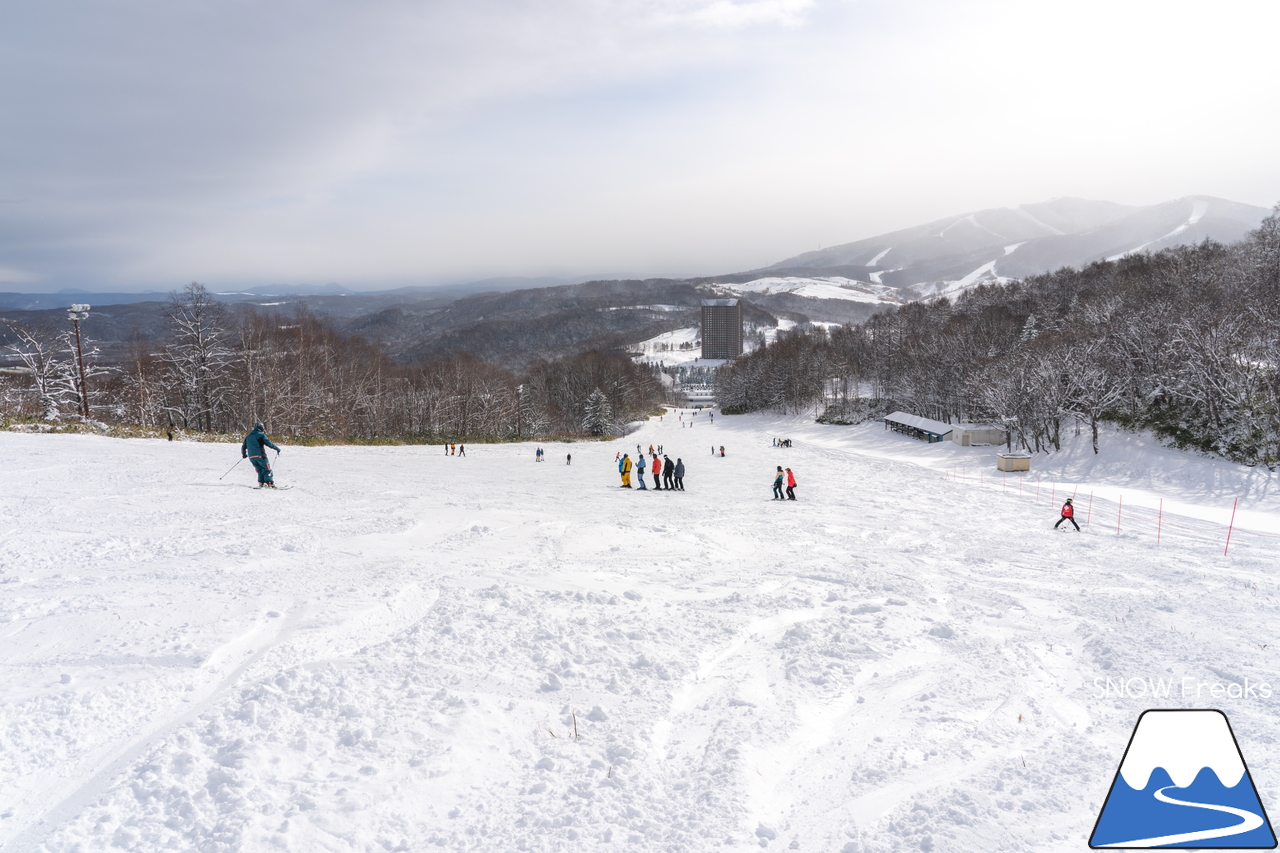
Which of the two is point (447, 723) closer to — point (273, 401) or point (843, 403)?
point (273, 401)

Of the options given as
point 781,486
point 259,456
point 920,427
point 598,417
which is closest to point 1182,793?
point 781,486

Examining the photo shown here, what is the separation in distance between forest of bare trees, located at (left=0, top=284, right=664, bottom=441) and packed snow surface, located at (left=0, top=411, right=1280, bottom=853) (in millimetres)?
24671

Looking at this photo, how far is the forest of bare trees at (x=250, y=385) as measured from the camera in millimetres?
33062

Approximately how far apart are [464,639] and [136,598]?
4.19 m

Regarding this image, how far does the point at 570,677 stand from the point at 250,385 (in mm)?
38221

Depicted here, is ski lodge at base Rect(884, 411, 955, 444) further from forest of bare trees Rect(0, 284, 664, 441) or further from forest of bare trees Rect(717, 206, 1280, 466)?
forest of bare trees Rect(0, 284, 664, 441)

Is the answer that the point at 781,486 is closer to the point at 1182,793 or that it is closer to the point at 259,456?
the point at 259,456

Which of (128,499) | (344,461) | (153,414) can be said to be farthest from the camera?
(153,414)

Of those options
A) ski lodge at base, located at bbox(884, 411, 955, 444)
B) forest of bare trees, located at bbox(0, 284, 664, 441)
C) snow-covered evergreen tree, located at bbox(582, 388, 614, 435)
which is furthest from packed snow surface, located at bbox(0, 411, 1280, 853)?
snow-covered evergreen tree, located at bbox(582, 388, 614, 435)

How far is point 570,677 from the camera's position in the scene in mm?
5957

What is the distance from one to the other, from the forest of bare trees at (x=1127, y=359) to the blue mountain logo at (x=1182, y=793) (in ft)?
111

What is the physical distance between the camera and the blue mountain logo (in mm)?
3352

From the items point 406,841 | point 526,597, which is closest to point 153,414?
point 526,597

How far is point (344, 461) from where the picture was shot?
22.9m
